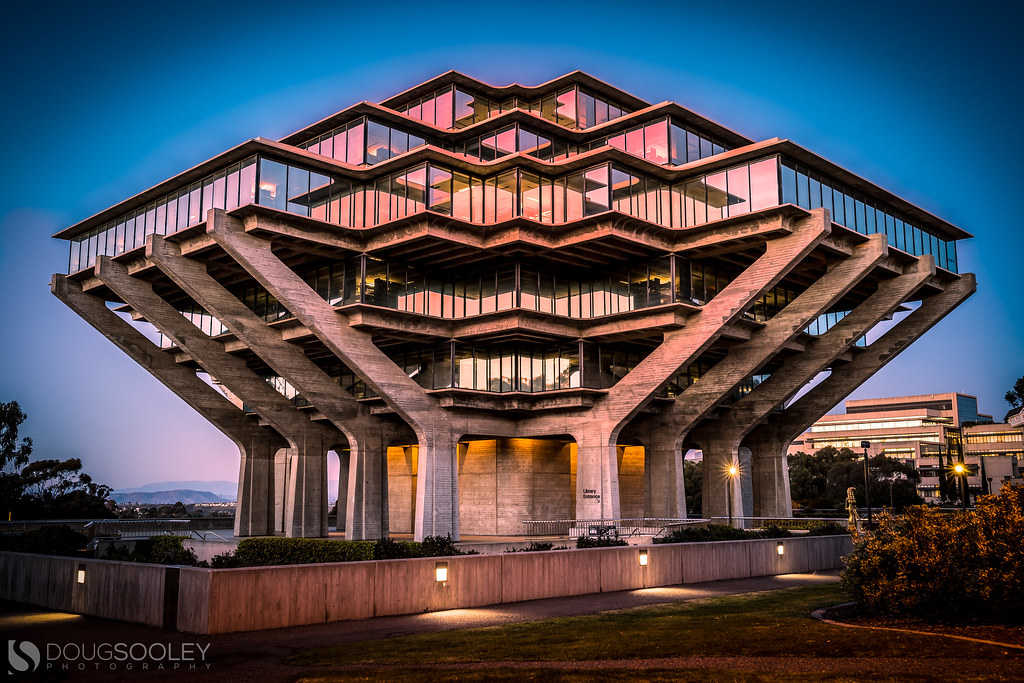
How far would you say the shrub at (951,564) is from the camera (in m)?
16.3

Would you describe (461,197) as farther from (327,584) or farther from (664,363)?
(327,584)

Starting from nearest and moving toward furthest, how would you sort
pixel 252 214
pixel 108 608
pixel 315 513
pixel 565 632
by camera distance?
pixel 565 632 < pixel 108 608 < pixel 252 214 < pixel 315 513

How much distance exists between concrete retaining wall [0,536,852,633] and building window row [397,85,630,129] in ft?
104

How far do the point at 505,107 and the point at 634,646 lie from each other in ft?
137

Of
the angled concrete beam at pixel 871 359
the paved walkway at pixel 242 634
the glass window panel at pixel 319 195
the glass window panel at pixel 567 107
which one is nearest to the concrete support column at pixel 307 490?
the glass window panel at pixel 319 195

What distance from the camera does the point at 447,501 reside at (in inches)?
1807

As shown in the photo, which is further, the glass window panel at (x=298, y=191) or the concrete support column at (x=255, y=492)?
the concrete support column at (x=255, y=492)

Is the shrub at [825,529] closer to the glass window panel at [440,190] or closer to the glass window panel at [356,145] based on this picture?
the glass window panel at [440,190]

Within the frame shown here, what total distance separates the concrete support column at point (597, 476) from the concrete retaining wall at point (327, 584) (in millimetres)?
20066

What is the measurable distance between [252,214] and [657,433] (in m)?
24.5

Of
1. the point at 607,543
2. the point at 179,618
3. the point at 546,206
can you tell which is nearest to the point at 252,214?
the point at 546,206

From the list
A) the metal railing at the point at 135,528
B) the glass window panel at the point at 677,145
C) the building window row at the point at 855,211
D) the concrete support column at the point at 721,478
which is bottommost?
the metal railing at the point at 135,528

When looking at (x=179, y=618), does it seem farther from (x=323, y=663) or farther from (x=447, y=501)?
(x=447, y=501)

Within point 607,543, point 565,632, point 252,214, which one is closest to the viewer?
point 565,632
